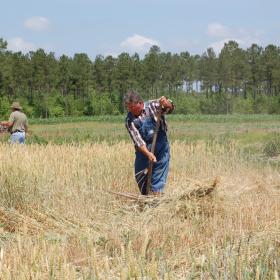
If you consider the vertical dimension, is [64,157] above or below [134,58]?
below

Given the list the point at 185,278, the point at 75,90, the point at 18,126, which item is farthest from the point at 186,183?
the point at 75,90

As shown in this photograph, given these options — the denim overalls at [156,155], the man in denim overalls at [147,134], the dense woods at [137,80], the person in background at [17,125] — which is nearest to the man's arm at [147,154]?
the man in denim overalls at [147,134]

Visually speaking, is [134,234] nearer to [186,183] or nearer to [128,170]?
[186,183]

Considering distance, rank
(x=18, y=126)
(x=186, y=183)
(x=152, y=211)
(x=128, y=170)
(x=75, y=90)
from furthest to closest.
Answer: (x=75, y=90) → (x=18, y=126) → (x=128, y=170) → (x=186, y=183) → (x=152, y=211)

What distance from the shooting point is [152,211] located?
17.6ft

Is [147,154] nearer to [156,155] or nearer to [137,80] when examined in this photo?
[156,155]

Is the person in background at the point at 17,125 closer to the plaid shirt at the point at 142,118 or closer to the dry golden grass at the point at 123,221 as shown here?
the dry golden grass at the point at 123,221

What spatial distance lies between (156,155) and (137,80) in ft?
168

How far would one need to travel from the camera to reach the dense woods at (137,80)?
163ft

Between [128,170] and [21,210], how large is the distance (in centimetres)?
243

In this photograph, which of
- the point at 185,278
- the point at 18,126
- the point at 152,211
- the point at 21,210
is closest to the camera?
the point at 185,278

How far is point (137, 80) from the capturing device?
5738 cm

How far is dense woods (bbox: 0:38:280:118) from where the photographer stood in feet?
163

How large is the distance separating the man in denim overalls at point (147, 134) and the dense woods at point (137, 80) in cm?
3762
